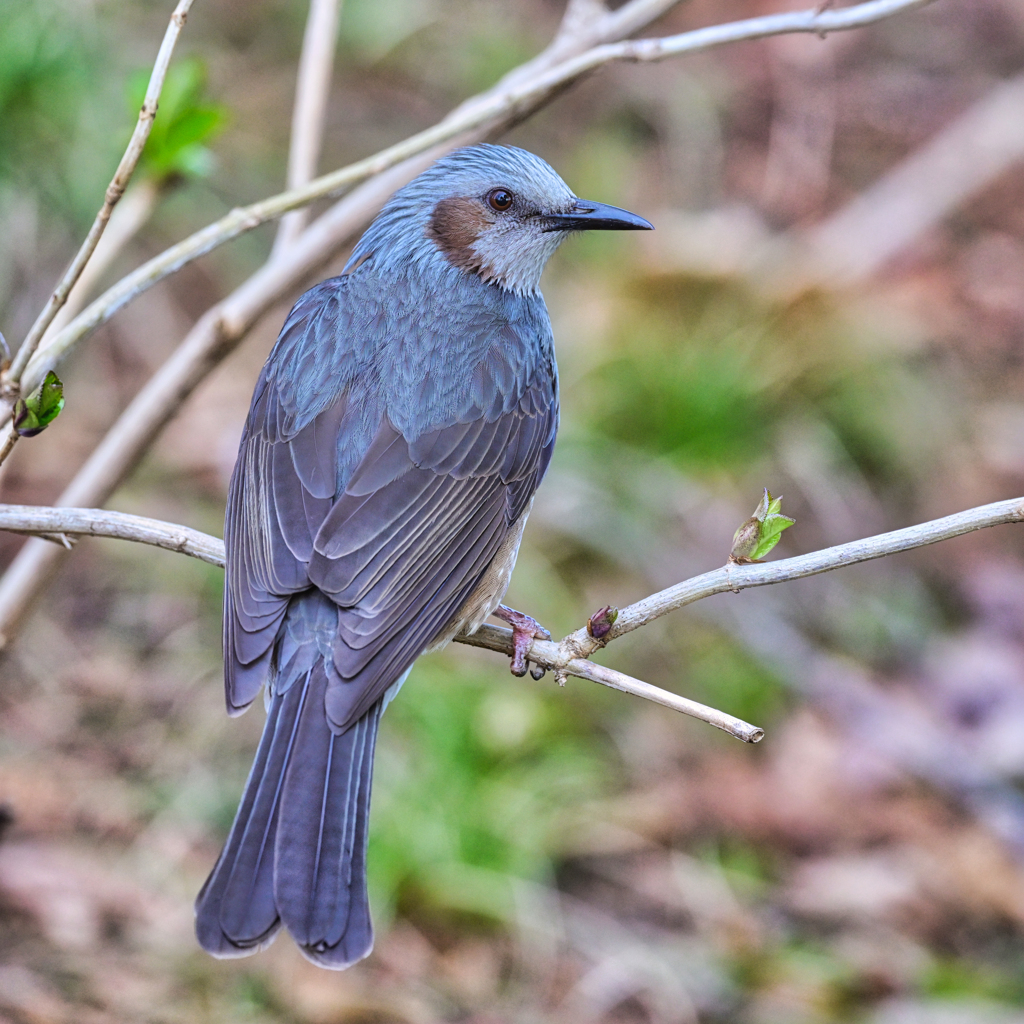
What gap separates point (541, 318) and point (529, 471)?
0.57m

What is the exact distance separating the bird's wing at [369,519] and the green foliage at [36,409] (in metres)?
0.77

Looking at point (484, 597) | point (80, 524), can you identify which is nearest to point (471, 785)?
point (484, 597)

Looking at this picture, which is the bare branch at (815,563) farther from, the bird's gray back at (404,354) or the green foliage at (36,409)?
the green foliage at (36,409)

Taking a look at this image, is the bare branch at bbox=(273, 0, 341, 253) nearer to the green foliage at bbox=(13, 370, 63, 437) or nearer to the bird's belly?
the bird's belly

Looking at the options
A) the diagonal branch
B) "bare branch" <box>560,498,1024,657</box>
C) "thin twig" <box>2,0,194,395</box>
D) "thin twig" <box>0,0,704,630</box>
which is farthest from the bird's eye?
"bare branch" <box>560,498,1024,657</box>

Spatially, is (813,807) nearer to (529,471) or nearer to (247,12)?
(529,471)

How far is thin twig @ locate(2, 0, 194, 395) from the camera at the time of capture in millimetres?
2250

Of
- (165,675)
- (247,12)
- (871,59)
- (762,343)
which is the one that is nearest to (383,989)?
(165,675)

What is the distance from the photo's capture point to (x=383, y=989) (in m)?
4.66

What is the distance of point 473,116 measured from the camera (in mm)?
2973

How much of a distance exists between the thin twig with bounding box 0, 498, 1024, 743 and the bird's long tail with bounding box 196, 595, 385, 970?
0.46 m

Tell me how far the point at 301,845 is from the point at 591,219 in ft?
6.65

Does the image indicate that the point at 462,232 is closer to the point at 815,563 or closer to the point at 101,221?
the point at 101,221

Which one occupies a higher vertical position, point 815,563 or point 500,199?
point 500,199
